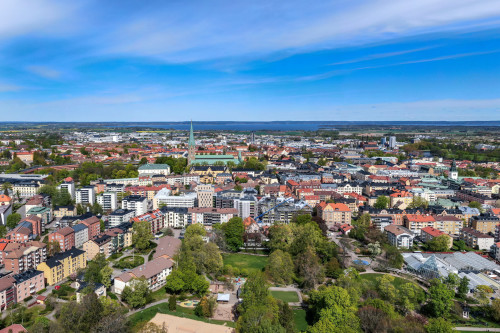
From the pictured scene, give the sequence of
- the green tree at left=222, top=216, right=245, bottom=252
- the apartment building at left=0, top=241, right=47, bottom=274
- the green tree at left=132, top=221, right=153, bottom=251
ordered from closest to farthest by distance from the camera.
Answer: the apartment building at left=0, top=241, right=47, bottom=274, the green tree at left=132, top=221, right=153, bottom=251, the green tree at left=222, top=216, right=245, bottom=252

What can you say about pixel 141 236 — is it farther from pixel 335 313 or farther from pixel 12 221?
pixel 335 313

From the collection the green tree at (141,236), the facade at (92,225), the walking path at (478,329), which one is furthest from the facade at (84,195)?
the walking path at (478,329)

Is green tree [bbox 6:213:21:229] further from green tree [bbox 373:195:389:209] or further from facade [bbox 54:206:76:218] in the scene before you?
green tree [bbox 373:195:389:209]

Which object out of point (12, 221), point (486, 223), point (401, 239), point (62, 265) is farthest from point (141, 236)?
point (486, 223)

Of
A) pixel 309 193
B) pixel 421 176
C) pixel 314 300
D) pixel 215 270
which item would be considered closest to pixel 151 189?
pixel 309 193

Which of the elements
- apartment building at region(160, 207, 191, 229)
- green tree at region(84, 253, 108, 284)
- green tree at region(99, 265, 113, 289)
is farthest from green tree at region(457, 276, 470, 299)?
apartment building at region(160, 207, 191, 229)

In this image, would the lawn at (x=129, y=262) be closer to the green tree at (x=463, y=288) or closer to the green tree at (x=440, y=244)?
the green tree at (x=463, y=288)

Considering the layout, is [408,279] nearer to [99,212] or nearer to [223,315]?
[223,315]
